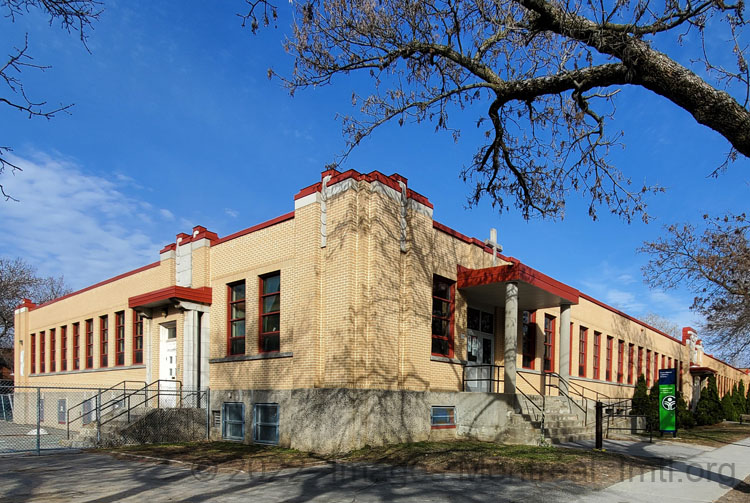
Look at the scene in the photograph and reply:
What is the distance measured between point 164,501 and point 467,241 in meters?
12.3

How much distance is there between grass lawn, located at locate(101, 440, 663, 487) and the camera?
35.7 ft

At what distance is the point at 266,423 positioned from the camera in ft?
52.2

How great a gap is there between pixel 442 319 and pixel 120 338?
13927 mm

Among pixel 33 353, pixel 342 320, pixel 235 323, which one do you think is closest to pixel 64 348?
pixel 33 353

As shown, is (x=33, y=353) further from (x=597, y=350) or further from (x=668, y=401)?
(x=668, y=401)

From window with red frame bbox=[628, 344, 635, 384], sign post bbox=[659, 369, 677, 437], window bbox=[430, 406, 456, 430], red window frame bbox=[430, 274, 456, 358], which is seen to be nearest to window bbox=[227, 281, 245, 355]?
red window frame bbox=[430, 274, 456, 358]

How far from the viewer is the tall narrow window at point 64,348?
91.5 feet

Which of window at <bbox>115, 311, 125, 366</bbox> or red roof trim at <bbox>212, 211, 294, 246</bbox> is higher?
A: red roof trim at <bbox>212, 211, 294, 246</bbox>

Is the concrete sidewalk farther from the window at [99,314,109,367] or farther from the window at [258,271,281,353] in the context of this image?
the window at [99,314,109,367]

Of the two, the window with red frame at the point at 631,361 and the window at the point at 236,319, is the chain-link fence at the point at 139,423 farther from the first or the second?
the window with red frame at the point at 631,361

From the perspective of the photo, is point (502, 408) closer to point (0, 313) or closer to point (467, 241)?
point (467, 241)

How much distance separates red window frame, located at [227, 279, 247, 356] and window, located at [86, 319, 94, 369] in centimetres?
1108

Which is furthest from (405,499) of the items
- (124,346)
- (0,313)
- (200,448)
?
(0,313)

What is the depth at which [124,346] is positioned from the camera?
22.8 metres
